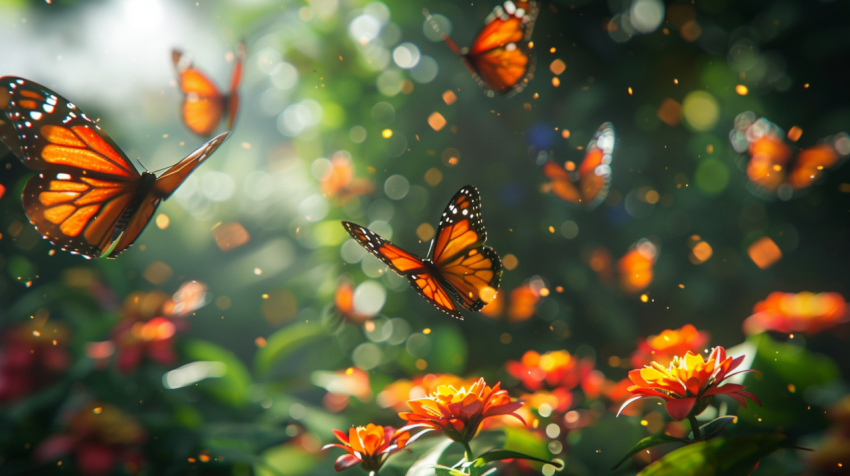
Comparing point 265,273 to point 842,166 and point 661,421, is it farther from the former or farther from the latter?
point 842,166

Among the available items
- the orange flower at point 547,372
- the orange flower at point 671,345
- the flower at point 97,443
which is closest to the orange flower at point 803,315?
the orange flower at point 671,345

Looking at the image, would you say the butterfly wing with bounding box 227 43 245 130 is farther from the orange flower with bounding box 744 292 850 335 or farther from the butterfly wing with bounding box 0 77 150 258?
the orange flower with bounding box 744 292 850 335

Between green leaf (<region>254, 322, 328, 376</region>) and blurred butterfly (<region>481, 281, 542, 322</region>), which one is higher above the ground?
green leaf (<region>254, 322, 328, 376</region>)

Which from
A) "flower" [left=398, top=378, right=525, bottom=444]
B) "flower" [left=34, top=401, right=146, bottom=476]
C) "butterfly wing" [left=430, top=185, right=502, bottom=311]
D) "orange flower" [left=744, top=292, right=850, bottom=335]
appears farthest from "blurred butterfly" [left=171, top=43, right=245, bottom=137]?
"orange flower" [left=744, top=292, right=850, bottom=335]

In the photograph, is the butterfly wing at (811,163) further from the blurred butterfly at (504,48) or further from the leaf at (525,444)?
the leaf at (525,444)

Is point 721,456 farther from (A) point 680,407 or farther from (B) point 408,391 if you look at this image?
(B) point 408,391

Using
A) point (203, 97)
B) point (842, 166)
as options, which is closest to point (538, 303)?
point (842, 166)
